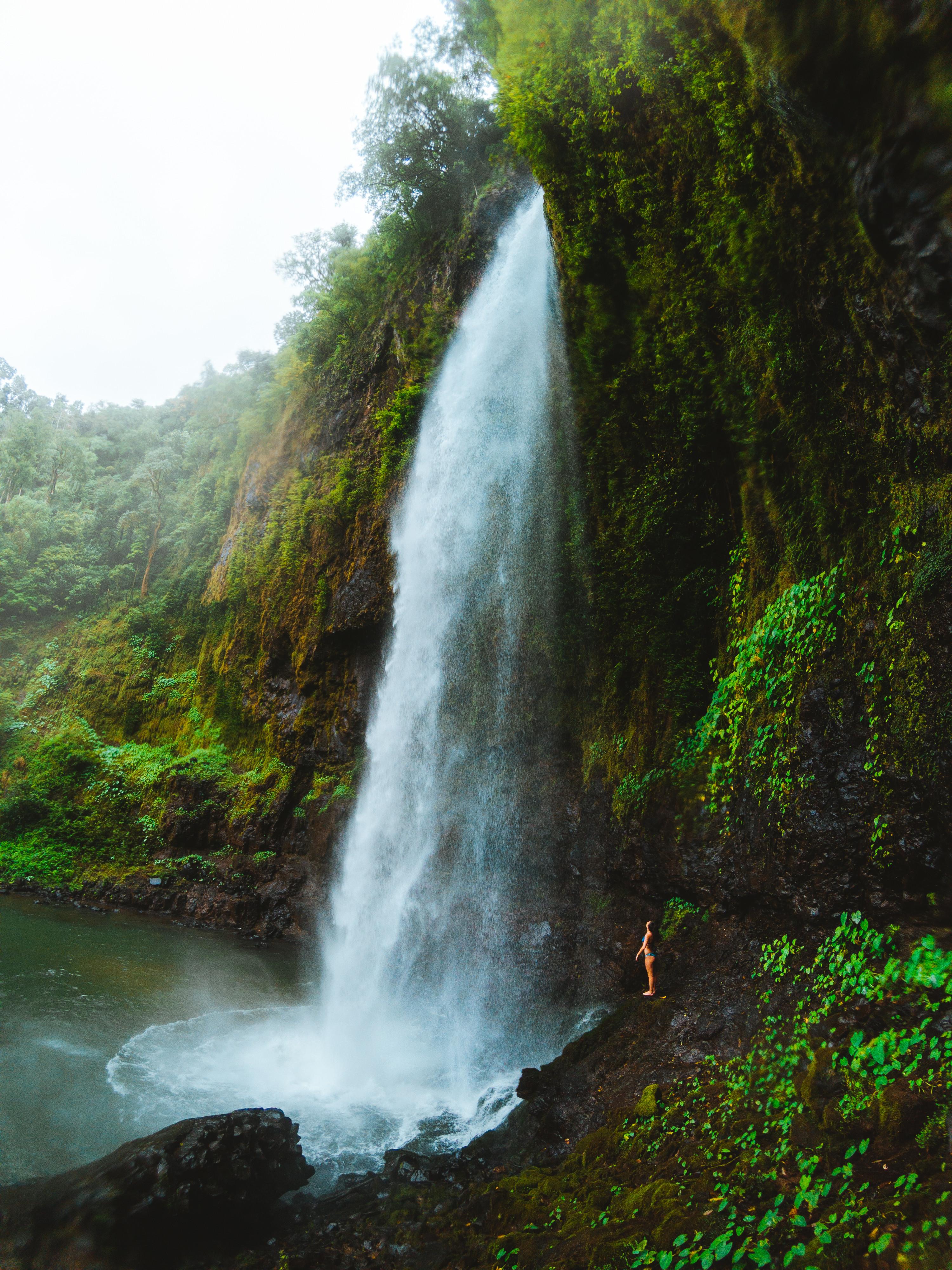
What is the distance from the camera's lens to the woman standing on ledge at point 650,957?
711 cm

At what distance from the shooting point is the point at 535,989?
9.29 m

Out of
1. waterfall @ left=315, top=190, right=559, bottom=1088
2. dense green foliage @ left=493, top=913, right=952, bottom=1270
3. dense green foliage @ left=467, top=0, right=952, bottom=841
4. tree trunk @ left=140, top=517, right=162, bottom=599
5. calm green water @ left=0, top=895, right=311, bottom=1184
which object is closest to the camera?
dense green foliage @ left=493, top=913, right=952, bottom=1270

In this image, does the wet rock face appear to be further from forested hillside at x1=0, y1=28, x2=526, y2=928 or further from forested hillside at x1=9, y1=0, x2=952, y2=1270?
forested hillside at x1=0, y1=28, x2=526, y2=928

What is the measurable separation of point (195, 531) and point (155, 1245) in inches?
876

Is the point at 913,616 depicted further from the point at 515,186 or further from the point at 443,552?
the point at 515,186

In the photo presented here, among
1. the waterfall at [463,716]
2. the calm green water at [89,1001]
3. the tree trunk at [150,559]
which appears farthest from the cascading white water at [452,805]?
the tree trunk at [150,559]

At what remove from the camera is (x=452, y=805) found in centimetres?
1102

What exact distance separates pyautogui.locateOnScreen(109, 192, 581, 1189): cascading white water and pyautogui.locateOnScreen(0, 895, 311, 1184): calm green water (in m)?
0.50

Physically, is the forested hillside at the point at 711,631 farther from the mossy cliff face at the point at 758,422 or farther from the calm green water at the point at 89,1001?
the calm green water at the point at 89,1001

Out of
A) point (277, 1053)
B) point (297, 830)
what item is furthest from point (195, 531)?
point (277, 1053)

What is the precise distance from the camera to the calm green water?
20.1 feet

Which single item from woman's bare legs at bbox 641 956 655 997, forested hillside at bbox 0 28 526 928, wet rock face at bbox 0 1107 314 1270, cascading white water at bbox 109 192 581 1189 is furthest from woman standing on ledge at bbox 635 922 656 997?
forested hillside at bbox 0 28 526 928

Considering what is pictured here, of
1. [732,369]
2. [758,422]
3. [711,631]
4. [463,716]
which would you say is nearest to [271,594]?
[463,716]

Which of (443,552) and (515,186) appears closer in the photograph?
(443,552)
